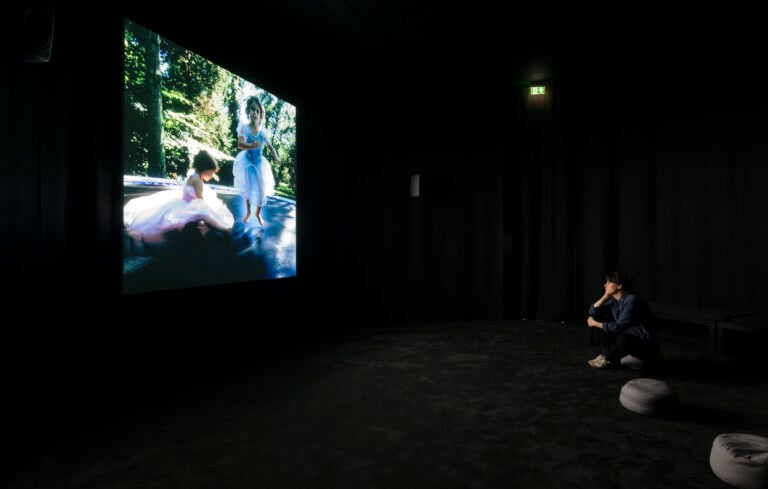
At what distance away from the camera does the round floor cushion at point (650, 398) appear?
100 inches

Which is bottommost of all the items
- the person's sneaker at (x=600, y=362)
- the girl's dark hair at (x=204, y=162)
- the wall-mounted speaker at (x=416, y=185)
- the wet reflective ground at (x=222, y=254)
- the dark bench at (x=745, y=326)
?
the person's sneaker at (x=600, y=362)

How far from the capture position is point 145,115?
298 cm

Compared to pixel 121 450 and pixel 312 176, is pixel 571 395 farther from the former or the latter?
pixel 312 176

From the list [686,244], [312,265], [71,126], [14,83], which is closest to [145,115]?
[71,126]

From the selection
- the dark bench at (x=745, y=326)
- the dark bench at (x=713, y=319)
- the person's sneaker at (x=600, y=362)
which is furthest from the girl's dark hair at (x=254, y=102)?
the dark bench at (x=745, y=326)

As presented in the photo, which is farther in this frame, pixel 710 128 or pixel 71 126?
pixel 710 128

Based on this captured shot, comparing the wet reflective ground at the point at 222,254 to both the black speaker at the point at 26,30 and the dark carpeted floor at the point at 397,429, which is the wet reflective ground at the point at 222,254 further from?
Result: the black speaker at the point at 26,30

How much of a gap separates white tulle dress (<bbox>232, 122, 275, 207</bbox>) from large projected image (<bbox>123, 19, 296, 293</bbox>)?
1cm

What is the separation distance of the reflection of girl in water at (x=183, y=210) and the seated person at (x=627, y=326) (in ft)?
11.3

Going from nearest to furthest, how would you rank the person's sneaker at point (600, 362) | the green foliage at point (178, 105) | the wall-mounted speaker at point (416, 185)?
the green foliage at point (178, 105) < the person's sneaker at point (600, 362) < the wall-mounted speaker at point (416, 185)

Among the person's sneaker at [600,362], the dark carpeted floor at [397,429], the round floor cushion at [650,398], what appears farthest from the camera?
the person's sneaker at [600,362]

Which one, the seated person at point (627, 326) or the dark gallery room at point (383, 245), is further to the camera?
the seated person at point (627, 326)

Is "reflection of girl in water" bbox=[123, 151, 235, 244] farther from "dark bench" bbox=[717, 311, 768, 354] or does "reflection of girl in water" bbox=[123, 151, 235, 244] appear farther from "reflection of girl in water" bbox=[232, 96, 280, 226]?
"dark bench" bbox=[717, 311, 768, 354]

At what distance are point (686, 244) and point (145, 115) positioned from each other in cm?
573
